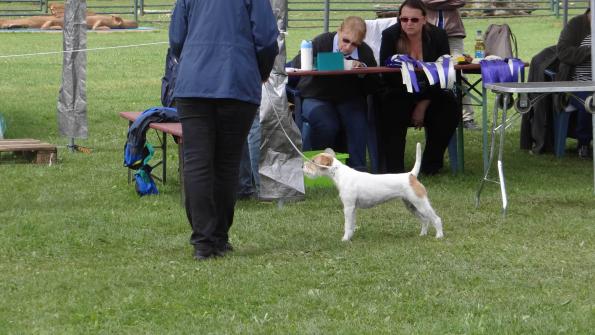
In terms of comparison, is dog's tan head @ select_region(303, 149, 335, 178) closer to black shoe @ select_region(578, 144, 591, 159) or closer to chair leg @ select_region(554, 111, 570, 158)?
chair leg @ select_region(554, 111, 570, 158)

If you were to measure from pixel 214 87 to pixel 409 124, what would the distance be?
3.73m

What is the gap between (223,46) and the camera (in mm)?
6484

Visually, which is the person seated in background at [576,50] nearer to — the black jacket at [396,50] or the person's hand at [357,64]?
the black jacket at [396,50]

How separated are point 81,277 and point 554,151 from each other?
6069 mm

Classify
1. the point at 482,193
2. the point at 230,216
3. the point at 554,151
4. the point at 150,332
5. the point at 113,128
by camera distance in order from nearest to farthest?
the point at 150,332
the point at 230,216
the point at 482,193
the point at 554,151
the point at 113,128

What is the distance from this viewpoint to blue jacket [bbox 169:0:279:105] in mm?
6465

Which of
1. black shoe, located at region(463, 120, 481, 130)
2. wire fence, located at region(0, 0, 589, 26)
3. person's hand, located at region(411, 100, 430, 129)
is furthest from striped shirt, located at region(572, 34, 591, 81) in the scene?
wire fence, located at region(0, 0, 589, 26)

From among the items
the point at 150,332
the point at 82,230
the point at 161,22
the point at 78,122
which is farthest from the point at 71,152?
the point at 161,22

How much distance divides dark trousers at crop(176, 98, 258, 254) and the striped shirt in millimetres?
4620

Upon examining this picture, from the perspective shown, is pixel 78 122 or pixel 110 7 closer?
pixel 78 122

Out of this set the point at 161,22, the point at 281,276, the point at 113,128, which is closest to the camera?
the point at 281,276

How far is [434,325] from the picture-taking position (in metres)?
5.29

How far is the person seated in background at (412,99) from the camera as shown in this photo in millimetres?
9758

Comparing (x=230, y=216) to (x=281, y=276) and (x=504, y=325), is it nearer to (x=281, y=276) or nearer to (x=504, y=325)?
(x=281, y=276)
